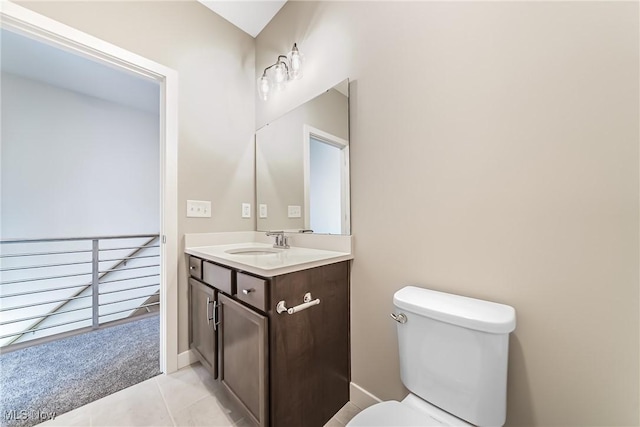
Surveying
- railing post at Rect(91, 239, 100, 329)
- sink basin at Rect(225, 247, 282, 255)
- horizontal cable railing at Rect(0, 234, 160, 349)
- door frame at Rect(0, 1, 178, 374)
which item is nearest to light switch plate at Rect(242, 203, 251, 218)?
sink basin at Rect(225, 247, 282, 255)

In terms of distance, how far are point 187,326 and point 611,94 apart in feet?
7.52

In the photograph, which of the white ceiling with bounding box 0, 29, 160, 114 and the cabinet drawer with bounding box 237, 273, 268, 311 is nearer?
the cabinet drawer with bounding box 237, 273, 268, 311

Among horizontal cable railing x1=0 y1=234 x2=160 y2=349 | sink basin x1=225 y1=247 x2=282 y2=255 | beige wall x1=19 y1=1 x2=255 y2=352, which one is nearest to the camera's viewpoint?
beige wall x1=19 y1=1 x2=255 y2=352

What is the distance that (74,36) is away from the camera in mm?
1216

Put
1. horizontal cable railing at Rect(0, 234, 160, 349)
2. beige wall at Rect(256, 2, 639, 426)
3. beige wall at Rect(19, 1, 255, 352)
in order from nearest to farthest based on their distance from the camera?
beige wall at Rect(256, 2, 639, 426), beige wall at Rect(19, 1, 255, 352), horizontal cable railing at Rect(0, 234, 160, 349)

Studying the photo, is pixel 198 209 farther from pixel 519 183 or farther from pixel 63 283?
pixel 63 283

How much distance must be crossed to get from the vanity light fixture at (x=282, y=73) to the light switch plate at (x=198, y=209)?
92 cm

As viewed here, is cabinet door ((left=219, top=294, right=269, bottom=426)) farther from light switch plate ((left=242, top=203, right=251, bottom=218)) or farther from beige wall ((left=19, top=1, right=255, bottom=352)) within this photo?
light switch plate ((left=242, top=203, right=251, bottom=218))

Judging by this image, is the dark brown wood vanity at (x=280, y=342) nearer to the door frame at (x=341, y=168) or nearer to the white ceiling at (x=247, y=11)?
the door frame at (x=341, y=168)

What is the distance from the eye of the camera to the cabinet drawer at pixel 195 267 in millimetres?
1428

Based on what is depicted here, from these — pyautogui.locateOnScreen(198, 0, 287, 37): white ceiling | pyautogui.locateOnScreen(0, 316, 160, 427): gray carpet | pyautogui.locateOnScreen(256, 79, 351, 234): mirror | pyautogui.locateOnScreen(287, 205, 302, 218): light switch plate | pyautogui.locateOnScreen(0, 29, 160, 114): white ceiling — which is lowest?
pyautogui.locateOnScreen(0, 316, 160, 427): gray carpet

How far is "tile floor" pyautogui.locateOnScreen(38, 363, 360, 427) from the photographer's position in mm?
1139

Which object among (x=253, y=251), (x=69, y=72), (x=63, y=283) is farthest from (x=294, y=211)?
(x=63, y=283)

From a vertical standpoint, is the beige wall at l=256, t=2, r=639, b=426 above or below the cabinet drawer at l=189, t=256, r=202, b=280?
above
